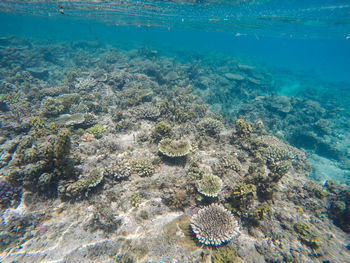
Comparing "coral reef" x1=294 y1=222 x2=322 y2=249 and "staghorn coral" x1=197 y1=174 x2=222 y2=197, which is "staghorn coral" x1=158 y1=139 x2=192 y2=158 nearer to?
"staghorn coral" x1=197 y1=174 x2=222 y2=197

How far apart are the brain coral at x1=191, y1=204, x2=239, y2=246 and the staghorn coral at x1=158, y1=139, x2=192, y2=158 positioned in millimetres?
2529

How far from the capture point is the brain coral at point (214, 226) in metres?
4.44

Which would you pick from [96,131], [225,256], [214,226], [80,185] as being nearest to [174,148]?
[214,226]

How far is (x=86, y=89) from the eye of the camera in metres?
14.5

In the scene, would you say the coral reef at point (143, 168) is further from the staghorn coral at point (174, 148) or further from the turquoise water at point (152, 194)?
the staghorn coral at point (174, 148)

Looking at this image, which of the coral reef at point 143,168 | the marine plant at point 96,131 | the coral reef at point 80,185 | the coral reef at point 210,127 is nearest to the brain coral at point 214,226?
the coral reef at point 143,168

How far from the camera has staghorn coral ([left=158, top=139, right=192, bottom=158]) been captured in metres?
6.76

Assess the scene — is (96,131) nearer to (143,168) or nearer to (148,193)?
(143,168)

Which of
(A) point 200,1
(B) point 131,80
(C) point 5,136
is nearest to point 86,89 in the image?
(B) point 131,80

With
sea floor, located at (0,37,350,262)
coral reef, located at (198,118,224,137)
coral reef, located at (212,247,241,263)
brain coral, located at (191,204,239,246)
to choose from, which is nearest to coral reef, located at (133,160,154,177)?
sea floor, located at (0,37,350,262)

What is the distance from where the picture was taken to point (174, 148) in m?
7.17

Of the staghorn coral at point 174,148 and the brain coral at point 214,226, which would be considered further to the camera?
the staghorn coral at point 174,148

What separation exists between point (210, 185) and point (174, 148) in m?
2.39

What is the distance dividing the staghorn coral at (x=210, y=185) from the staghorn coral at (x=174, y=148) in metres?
1.45
